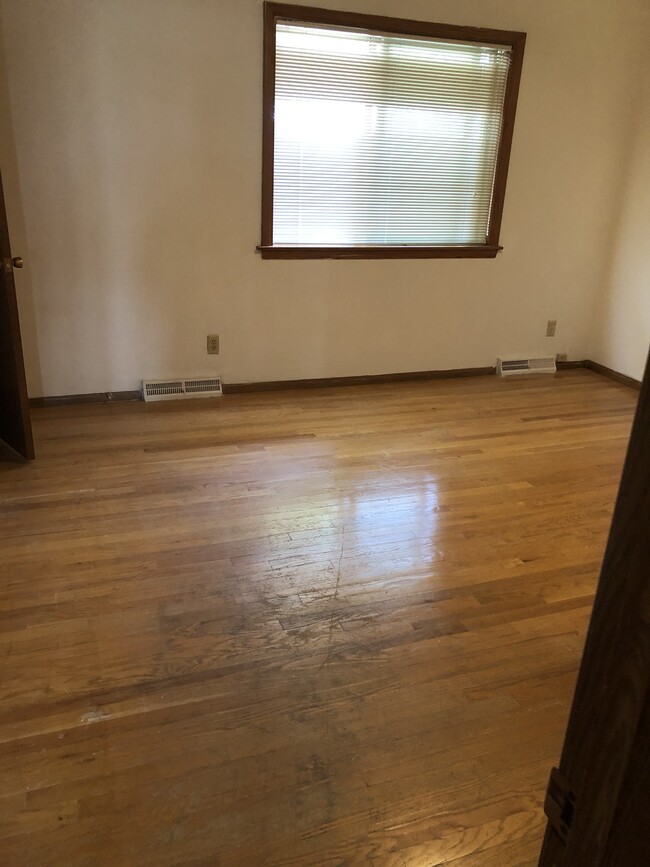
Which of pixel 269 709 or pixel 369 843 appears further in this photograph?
pixel 269 709

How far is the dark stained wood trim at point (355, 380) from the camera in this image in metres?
4.40

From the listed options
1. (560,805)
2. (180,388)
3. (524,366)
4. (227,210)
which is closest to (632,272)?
(524,366)

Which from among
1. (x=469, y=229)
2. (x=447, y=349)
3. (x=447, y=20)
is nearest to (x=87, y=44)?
(x=447, y=20)

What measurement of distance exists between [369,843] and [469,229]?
3.93 metres

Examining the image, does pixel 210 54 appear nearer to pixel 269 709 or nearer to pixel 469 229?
pixel 469 229

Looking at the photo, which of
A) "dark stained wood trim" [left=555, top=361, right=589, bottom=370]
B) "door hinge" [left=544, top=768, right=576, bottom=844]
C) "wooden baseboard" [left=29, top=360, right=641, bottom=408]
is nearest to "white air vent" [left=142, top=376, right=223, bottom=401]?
"wooden baseboard" [left=29, top=360, right=641, bottom=408]

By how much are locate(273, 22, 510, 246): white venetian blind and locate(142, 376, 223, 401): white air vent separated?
3.20 feet

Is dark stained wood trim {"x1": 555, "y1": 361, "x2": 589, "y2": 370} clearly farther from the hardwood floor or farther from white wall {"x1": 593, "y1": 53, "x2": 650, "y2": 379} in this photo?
the hardwood floor

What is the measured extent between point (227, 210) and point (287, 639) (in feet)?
8.92

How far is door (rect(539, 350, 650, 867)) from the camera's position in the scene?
1.61 feet

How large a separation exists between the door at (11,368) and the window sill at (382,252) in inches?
61.0

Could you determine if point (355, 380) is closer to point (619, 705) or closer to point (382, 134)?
point (382, 134)

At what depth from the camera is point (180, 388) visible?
423cm

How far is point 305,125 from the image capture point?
156 inches
